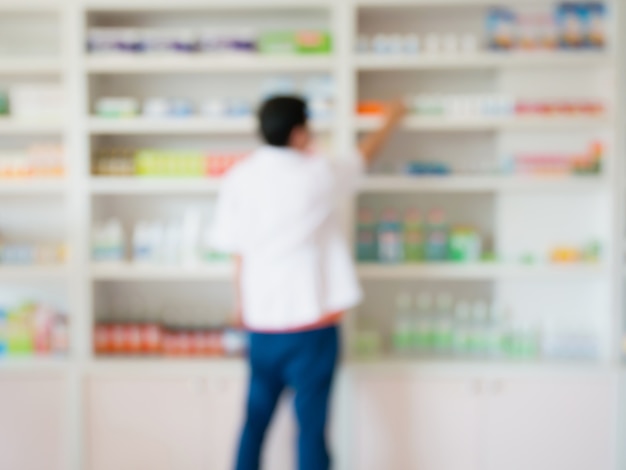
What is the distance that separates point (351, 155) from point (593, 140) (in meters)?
1.25

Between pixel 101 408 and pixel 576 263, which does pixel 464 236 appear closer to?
pixel 576 263

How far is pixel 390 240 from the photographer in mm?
3123

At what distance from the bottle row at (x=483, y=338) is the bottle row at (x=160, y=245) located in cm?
88

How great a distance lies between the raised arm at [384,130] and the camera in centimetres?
294

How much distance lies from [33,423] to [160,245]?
1.02 meters

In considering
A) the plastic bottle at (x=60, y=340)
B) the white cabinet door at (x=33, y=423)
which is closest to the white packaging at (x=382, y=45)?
the plastic bottle at (x=60, y=340)

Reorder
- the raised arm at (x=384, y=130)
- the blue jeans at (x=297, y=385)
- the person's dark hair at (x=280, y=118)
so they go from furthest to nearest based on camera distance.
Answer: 1. the raised arm at (x=384, y=130)
2. the blue jeans at (x=297, y=385)
3. the person's dark hair at (x=280, y=118)

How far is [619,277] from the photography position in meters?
3.04

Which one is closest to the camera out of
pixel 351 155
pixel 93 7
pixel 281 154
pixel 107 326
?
pixel 281 154

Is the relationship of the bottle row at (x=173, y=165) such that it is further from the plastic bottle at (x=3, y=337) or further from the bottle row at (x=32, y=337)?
the plastic bottle at (x=3, y=337)

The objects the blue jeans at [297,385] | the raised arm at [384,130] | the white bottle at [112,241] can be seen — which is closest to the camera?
the blue jeans at [297,385]

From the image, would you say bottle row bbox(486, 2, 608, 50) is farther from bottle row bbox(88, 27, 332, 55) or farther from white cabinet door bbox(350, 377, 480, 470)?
white cabinet door bbox(350, 377, 480, 470)

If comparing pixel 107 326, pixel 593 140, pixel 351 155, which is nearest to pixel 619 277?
pixel 593 140

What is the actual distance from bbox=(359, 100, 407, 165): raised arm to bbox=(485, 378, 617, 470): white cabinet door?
121 centimetres
